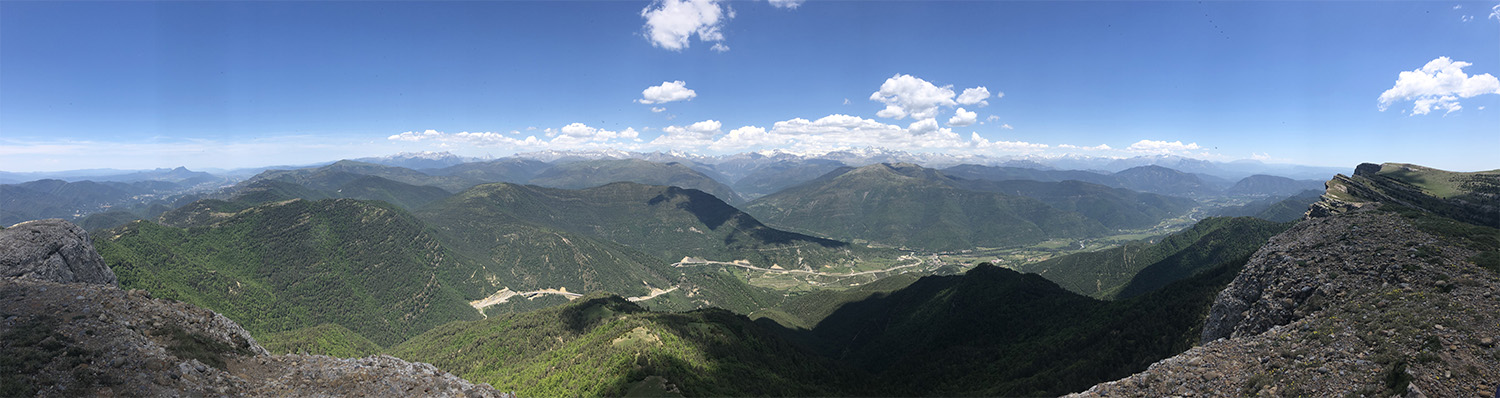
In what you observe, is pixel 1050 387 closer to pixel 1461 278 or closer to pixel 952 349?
pixel 1461 278

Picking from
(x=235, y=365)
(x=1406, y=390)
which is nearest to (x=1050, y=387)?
(x=1406, y=390)

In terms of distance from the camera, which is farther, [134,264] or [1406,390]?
[134,264]

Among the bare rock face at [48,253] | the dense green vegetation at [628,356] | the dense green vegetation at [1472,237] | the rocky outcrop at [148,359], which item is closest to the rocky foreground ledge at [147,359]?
the rocky outcrop at [148,359]

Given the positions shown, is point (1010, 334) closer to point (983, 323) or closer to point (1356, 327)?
point (983, 323)

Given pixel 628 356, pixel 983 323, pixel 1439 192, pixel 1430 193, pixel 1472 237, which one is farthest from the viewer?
pixel 983 323

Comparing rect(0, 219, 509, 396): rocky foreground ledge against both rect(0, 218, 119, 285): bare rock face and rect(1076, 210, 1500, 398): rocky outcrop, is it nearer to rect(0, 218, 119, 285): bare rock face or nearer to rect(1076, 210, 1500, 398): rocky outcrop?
rect(0, 218, 119, 285): bare rock face

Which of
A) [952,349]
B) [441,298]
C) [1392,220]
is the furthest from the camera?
[441,298]

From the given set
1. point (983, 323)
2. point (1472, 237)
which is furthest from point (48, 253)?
point (983, 323)
